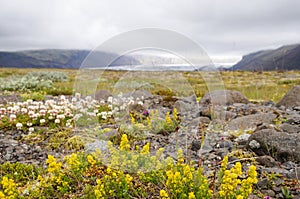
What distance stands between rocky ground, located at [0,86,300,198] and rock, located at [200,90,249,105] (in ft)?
4.46

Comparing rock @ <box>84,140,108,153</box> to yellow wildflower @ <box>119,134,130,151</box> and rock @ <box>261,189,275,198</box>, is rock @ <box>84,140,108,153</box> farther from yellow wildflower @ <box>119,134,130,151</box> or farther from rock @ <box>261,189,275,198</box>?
rock @ <box>261,189,275,198</box>

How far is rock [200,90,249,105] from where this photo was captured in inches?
395

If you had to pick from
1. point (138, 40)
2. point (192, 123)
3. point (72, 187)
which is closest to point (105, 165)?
point (72, 187)

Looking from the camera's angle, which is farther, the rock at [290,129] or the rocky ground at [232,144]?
the rock at [290,129]

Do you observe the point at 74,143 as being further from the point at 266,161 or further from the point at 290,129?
the point at 290,129

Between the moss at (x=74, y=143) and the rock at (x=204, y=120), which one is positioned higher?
the rock at (x=204, y=120)

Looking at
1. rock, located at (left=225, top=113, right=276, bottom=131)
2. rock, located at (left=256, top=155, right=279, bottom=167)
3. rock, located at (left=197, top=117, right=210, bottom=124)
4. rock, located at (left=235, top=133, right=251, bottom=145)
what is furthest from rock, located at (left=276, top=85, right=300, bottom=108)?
rock, located at (left=256, top=155, right=279, bottom=167)

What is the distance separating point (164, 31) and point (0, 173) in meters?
3.43

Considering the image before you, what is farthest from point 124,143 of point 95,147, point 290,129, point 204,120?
point 204,120

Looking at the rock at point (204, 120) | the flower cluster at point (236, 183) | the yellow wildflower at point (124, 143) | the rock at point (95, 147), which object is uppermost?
the yellow wildflower at point (124, 143)

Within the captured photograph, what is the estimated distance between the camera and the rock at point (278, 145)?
4524 mm

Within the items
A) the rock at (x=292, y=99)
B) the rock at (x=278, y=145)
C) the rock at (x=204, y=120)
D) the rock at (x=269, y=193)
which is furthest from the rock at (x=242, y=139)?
the rock at (x=292, y=99)

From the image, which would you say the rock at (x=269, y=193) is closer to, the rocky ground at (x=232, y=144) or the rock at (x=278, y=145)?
the rocky ground at (x=232, y=144)

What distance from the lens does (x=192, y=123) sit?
6.96m
